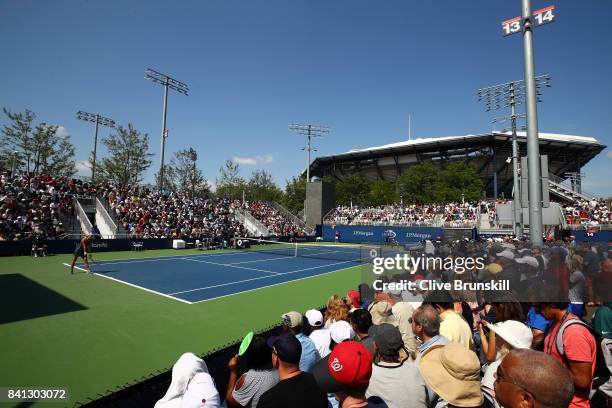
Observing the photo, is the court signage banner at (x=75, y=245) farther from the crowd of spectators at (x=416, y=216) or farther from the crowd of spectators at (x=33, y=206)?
the crowd of spectators at (x=416, y=216)

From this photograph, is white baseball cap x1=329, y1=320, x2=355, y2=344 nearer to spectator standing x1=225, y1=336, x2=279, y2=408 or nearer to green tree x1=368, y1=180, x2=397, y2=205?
spectator standing x1=225, y1=336, x2=279, y2=408

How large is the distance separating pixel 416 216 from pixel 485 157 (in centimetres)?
2725

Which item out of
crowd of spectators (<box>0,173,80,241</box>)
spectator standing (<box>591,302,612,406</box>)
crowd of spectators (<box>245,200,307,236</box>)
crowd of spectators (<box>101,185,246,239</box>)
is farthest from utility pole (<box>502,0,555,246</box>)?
crowd of spectators (<box>245,200,307,236</box>)

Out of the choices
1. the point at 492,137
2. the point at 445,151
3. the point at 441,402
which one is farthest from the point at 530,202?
the point at 445,151

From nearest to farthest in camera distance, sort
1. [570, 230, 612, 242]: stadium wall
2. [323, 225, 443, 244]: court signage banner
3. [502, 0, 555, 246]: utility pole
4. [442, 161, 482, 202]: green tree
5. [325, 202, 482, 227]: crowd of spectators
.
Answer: [502, 0, 555, 246]: utility pole
[570, 230, 612, 242]: stadium wall
[323, 225, 443, 244]: court signage banner
[325, 202, 482, 227]: crowd of spectators
[442, 161, 482, 202]: green tree

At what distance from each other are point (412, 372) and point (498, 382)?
107 cm

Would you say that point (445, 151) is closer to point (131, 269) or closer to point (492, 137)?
point (492, 137)

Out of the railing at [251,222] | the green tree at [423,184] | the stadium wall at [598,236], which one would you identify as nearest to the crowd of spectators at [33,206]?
the railing at [251,222]

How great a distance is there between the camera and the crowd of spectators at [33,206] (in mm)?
22775

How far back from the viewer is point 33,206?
1003 inches

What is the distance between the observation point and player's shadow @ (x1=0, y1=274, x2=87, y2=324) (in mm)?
9227

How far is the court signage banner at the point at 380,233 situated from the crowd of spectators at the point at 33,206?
105 ft

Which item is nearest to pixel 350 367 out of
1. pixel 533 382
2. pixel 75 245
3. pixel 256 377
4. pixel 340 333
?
pixel 533 382

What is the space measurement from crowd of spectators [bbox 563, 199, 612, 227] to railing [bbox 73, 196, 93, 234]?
47841mm
